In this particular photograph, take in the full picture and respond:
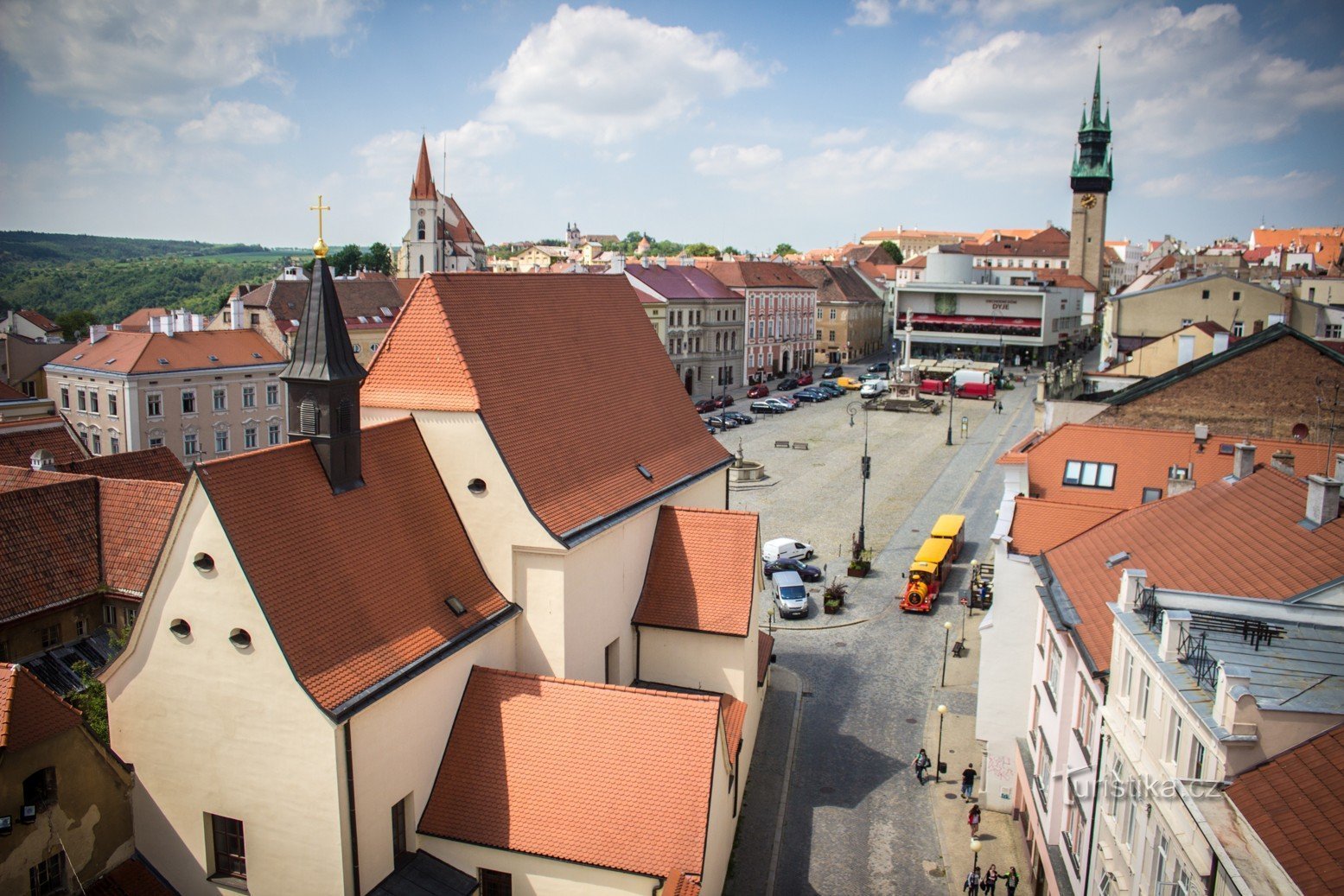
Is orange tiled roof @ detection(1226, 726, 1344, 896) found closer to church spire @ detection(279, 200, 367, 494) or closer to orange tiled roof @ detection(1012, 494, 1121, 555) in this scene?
orange tiled roof @ detection(1012, 494, 1121, 555)

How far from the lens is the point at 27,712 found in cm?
A: 1480

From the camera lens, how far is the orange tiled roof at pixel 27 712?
1446 cm

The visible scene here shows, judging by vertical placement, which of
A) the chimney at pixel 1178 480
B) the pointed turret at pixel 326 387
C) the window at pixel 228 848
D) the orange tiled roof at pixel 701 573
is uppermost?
the pointed turret at pixel 326 387

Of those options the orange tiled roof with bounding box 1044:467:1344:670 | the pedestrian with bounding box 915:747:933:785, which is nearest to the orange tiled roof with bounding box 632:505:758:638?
the pedestrian with bounding box 915:747:933:785

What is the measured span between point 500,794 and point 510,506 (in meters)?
5.40

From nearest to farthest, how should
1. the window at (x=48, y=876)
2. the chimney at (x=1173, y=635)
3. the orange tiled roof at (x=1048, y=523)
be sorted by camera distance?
the chimney at (x=1173, y=635) → the window at (x=48, y=876) → the orange tiled roof at (x=1048, y=523)

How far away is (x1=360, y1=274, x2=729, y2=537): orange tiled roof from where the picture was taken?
2080 centimetres

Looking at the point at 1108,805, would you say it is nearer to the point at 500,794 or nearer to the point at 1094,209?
the point at 500,794

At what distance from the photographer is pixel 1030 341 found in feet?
326

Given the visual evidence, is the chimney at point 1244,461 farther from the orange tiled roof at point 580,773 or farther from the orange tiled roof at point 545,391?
the orange tiled roof at point 580,773

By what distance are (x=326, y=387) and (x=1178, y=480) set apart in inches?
772

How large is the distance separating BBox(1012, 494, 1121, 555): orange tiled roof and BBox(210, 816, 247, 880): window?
16357mm

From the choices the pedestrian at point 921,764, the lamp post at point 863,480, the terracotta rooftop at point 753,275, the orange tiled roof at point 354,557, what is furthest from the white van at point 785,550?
the terracotta rooftop at point 753,275

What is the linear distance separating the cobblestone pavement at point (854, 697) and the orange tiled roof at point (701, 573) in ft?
13.6
